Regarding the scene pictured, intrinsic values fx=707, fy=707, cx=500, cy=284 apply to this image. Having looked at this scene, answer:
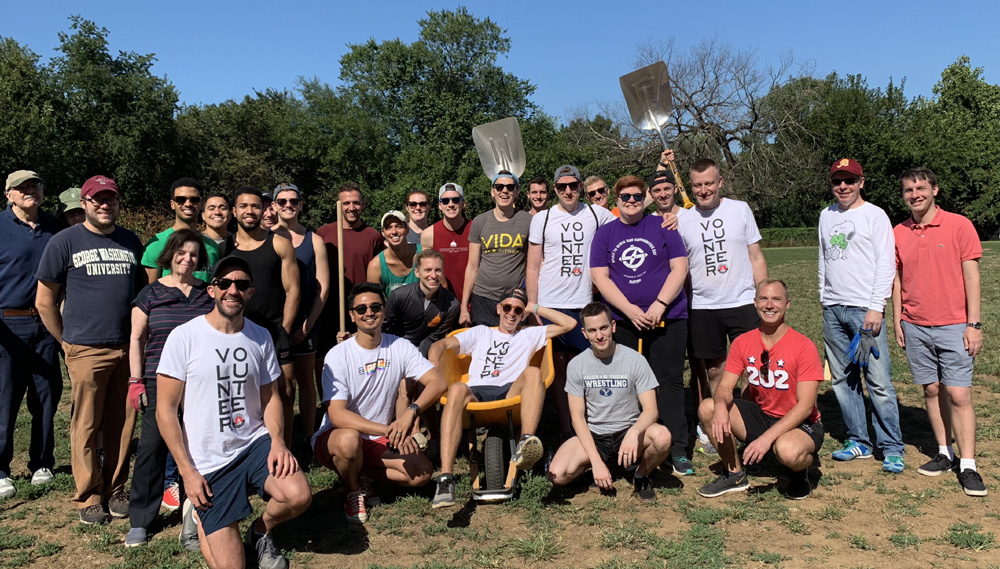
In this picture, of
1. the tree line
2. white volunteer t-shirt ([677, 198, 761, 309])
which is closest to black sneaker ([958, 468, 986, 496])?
white volunteer t-shirt ([677, 198, 761, 309])

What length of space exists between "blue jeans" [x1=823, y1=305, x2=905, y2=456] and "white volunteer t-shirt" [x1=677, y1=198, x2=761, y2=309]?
0.67 m

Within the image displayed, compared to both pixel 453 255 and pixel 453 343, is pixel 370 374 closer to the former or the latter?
pixel 453 343

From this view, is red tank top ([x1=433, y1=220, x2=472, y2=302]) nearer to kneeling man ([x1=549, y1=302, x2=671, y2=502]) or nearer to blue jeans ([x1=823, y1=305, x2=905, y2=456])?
kneeling man ([x1=549, y1=302, x2=671, y2=502])

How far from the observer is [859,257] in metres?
4.99

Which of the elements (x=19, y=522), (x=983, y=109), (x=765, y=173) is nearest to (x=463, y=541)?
(x=19, y=522)

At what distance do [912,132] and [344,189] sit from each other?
156 ft

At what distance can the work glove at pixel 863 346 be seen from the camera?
4.97 m

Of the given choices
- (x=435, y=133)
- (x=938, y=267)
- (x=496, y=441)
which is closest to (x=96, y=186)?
(x=496, y=441)

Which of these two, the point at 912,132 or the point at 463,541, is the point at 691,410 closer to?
the point at 463,541

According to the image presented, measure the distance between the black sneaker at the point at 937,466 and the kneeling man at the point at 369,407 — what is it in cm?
331

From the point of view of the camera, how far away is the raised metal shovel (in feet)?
25.0

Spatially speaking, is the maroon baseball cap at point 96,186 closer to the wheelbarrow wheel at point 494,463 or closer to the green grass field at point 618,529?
the green grass field at point 618,529

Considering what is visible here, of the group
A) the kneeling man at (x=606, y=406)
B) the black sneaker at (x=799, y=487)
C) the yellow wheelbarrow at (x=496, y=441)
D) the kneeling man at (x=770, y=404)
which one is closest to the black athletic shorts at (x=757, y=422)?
the kneeling man at (x=770, y=404)

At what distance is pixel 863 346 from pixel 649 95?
3818 millimetres
